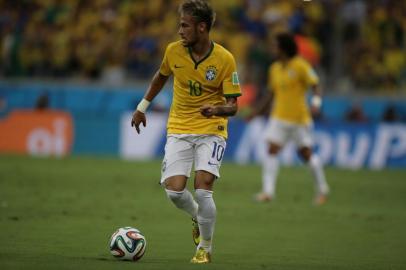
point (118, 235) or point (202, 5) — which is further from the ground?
point (202, 5)

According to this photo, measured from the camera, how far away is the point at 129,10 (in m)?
29.5

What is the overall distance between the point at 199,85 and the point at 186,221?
4456mm

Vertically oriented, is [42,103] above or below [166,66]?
below

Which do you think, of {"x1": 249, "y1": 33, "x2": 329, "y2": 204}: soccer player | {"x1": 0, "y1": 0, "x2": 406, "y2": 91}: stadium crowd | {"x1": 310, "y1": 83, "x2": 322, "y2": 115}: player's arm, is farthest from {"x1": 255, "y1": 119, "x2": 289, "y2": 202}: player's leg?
{"x1": 0, "y1": 0, "x2": 406, "y2": 91}: stadium crowd

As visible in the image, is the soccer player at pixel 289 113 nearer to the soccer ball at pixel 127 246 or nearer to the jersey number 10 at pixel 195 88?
the jersey number 10 at pixel 195 88

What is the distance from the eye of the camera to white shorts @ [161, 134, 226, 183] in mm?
9305

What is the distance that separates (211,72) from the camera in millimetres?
9367

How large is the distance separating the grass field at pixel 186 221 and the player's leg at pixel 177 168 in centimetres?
67

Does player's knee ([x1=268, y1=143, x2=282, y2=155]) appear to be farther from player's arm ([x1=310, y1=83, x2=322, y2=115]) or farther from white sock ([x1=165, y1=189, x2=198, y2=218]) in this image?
white sock ([x1=165, y1=189, x2=198, y2=218])

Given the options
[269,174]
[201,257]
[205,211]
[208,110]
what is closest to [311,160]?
[269,174]

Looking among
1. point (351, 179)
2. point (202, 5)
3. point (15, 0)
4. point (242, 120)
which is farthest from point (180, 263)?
point (15, 0)

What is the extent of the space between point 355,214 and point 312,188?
4708mm

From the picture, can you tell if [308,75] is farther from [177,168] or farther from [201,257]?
[201,257]

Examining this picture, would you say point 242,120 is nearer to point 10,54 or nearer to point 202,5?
point 10,54
